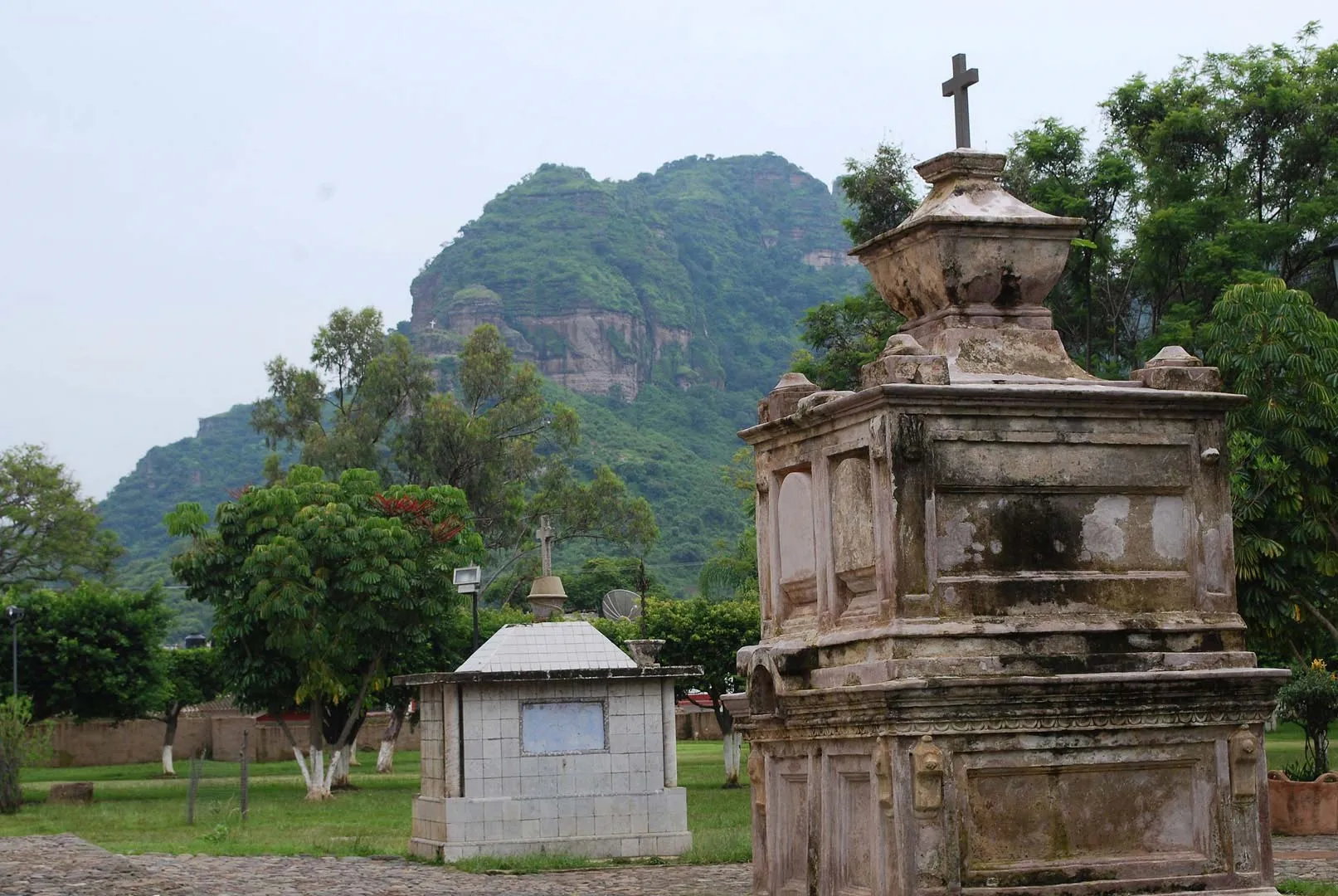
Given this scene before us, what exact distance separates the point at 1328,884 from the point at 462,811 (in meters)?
8.87

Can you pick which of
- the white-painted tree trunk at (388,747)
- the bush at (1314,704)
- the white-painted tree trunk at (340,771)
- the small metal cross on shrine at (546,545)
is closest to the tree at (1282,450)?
the bush at (1314,704)

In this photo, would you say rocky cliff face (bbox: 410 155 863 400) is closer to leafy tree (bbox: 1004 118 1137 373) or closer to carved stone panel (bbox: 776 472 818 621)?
leafy tree (bbox: 1004 118 1137 373)

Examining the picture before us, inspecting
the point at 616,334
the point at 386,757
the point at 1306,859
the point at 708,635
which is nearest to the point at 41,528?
the point at 386,757

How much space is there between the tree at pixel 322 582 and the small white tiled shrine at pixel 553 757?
46.6 feet

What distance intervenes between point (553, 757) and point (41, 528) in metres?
45.3

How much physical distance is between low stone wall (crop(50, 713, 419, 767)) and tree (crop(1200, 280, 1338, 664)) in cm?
3826

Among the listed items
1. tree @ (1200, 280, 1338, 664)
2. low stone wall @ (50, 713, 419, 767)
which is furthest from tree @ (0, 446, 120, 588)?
tree @ (1200, 280, 1338, 664)

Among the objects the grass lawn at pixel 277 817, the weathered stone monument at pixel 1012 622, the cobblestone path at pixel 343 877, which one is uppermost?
the weathered stone monument at pixel 1012 622

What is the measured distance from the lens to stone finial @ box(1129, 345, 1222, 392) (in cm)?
877

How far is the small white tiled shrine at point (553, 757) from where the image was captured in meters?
18.2

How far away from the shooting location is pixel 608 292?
494 ft

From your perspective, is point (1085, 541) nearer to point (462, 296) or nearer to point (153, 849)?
point (153, 849)

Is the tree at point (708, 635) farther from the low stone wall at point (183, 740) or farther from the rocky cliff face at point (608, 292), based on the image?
the rocky cliff face at point (608, 292)

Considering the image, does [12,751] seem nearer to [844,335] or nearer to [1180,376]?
[844,335]
